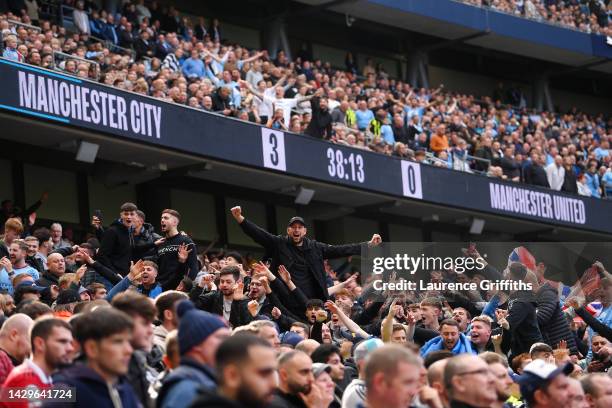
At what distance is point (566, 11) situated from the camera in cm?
3412

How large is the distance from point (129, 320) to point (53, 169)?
16.1 m

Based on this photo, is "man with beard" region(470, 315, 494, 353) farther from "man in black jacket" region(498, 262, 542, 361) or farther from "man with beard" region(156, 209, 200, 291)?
"man with beard" region(156, 209, 200, 291)

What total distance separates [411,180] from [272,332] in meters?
15.7

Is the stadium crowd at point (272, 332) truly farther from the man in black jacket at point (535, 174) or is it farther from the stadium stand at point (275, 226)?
the man in black jacket at point (535, 174)

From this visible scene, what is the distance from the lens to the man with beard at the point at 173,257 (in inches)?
488

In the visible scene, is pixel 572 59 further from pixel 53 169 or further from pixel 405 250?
pixel 405 250

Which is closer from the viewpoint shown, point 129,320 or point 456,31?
point 129,320

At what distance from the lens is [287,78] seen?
80.1 feet

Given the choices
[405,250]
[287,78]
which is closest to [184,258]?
[405,250]

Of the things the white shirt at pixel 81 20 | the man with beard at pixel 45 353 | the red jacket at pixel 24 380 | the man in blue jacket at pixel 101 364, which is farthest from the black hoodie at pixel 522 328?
the white shirt at pixel 81 20

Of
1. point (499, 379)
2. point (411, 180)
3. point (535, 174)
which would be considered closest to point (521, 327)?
point (499, 379)

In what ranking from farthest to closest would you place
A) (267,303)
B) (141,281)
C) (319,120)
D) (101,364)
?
(319,120)
(267,303)
(141,281)
(101,364)

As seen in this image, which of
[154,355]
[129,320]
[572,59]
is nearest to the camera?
[129,320]

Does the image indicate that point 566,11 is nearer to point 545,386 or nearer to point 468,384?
point 545,386
